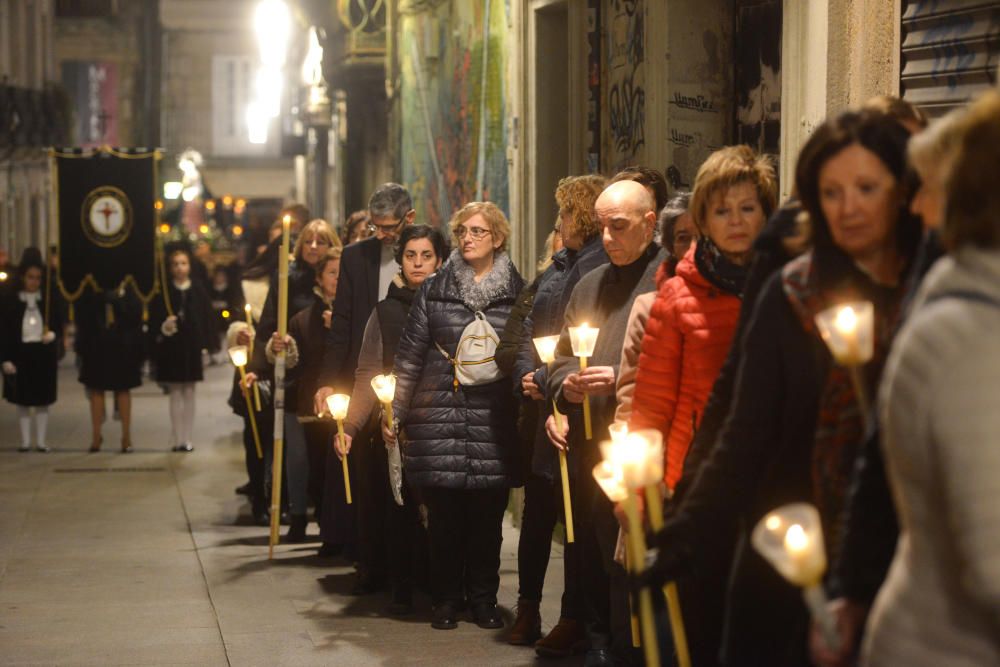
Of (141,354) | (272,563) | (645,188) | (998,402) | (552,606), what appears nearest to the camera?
(998,402)

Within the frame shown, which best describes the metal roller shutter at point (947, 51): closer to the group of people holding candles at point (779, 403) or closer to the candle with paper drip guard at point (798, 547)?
the group of people holding candles at point (779, 403)

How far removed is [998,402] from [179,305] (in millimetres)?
14778

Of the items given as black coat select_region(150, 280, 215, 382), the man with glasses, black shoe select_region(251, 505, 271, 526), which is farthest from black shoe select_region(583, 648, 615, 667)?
black coat select_region(150, 280, 215, 382)

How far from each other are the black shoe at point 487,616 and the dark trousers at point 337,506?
179cm

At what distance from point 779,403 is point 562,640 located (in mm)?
3957

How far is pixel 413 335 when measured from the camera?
27.1 feet

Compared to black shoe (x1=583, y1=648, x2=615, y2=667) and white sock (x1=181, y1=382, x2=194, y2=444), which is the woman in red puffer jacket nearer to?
black shoe (x1=583, y1=648, x2=615, y2=667)

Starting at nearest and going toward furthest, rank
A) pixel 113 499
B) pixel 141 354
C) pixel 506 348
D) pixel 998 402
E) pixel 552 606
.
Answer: pixel 998 402
pixel 506 348
pixel 552 606
pixel 113 499
pixel 141 354

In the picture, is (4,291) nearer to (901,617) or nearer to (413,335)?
(413,335)

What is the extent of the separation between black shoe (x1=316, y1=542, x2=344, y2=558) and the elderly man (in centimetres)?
360

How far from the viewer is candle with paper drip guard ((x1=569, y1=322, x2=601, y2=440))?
5977mm

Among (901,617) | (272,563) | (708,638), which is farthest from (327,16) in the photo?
(901,617)

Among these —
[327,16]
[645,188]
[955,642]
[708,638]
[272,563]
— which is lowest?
[272,563]

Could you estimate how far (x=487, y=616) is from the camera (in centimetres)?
821
